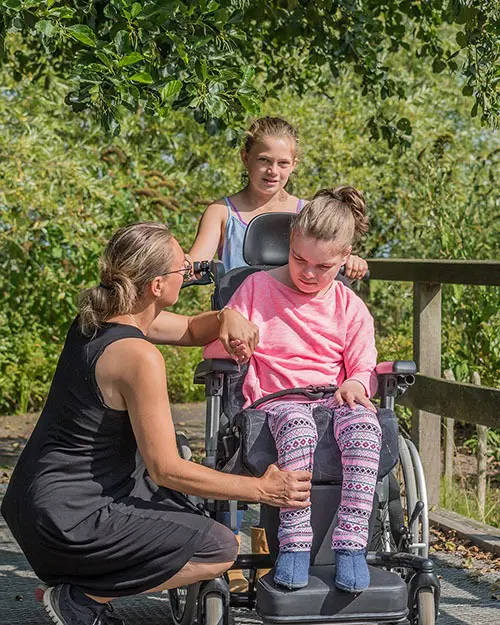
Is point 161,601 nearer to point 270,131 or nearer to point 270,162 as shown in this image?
point 270,162

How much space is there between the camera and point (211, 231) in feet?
14.7

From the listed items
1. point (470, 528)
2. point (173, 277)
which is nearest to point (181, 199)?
point (470, 528)

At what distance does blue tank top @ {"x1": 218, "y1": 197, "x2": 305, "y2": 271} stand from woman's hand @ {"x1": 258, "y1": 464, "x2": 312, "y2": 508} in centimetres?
140

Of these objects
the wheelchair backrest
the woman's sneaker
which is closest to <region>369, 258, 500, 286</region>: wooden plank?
the wheelchair backrest

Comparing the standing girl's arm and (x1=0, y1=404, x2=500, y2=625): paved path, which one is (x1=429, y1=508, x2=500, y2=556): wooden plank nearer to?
(x1=0, y1=404, x2=500, y2=625): paved path

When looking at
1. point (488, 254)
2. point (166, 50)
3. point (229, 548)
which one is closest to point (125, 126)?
point (488, 254)

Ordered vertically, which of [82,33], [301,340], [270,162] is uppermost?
[82,33]

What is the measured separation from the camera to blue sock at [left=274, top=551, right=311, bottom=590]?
3.14 meters

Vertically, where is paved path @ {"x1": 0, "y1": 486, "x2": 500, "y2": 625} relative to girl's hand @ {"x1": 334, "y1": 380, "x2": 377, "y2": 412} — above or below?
below

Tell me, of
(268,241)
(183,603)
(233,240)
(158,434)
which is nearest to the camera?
(158,434)

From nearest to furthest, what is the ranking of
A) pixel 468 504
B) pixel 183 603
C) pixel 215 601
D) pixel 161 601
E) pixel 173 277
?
pixel 215 601
pixel 173 277
pixel 183 603
pixel 161 601
pixel 468 504

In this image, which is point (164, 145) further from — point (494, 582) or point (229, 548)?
point (229, 548)

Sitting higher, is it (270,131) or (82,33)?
(82,33)

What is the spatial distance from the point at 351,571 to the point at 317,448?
1.25ft
